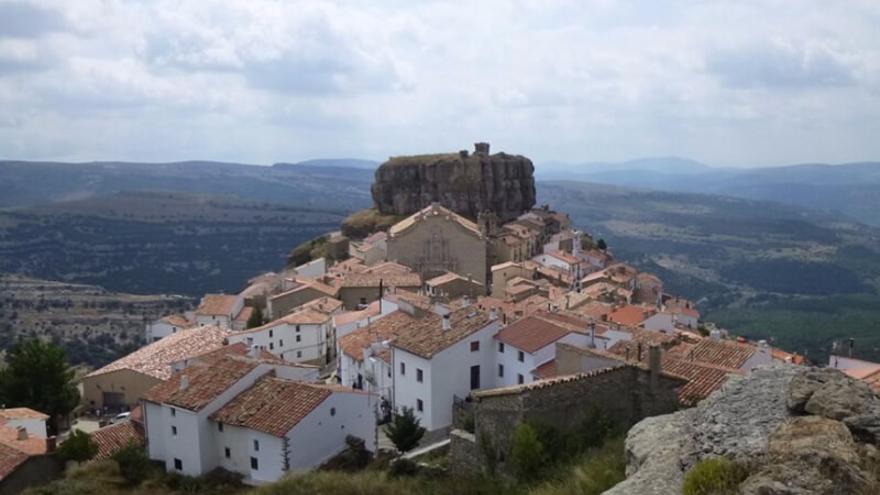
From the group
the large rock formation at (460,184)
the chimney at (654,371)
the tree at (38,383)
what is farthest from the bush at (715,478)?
the large rock formation at (460,184)

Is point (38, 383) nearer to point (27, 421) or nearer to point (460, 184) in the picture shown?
point (27, 421)

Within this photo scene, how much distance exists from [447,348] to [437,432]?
3.38m

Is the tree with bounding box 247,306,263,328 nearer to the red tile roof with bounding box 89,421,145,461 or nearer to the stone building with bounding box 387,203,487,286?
the stone building with bounding box 387,203,487,286

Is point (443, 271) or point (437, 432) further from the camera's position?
point (443, 271)

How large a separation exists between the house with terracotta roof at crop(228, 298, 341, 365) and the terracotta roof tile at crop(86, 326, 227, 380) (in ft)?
6.51

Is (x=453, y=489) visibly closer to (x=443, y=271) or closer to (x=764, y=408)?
(x=764, y=408)

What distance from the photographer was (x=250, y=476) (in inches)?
1173

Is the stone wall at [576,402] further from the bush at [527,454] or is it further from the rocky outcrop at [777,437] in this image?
the rocky outcrop at [777,437]

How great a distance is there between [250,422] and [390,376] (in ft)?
24.3

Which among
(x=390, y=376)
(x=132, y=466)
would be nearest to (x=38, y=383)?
(x=132, y=466)

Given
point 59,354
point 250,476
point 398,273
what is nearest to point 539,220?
point 398,273

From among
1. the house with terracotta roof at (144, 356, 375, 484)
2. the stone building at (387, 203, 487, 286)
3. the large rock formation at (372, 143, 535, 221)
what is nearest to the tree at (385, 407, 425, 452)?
the house with terracotta roof at (144, 356, 375, 484)

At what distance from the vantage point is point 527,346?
104 feet

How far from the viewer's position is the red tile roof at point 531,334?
31.5 meters
